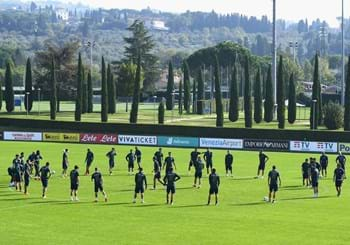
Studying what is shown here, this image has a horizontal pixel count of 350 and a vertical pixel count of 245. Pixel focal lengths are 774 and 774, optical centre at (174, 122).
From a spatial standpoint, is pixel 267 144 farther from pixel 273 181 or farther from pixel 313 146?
pixel 273 181

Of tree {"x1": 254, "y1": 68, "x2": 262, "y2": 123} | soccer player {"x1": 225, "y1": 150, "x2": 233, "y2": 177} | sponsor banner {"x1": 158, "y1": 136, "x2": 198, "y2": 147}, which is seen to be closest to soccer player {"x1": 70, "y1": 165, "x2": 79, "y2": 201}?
soccer player {"x1": 225, "y1": 150, "x2": 233, "y2": 177}

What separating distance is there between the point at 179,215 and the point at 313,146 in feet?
107

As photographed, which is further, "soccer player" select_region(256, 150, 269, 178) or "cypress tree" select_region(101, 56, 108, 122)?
"cypress tree" select_region(101, 56, 108, 122)

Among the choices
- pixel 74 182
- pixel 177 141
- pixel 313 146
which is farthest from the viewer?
pixel 177 141

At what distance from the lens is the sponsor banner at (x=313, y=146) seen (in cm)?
6203

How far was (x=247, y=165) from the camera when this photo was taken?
52062 millimetres

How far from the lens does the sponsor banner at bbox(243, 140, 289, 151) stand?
2517 inches

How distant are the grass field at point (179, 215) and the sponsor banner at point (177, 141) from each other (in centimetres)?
2124

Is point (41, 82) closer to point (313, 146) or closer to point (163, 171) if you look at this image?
point (313, 146)

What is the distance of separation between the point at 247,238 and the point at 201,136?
44.4m

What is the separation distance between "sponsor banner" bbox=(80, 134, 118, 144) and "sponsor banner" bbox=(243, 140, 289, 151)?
11.6 m

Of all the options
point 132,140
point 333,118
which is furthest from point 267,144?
point 333,118

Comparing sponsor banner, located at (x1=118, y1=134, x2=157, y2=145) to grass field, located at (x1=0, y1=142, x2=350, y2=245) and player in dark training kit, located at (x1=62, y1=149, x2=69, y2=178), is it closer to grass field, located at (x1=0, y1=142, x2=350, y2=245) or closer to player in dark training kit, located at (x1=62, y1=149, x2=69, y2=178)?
grass field, located at (x1=0, y1=142, x2=350, y2=245)

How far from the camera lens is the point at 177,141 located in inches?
2630
